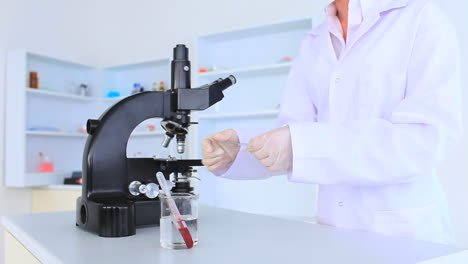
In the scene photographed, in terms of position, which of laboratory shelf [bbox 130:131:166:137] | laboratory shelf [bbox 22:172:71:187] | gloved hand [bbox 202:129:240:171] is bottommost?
laboratory shelf [bbox 22:172:71:187]

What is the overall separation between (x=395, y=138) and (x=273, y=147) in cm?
25

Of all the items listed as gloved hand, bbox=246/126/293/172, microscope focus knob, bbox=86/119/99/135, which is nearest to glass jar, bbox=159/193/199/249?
gloved hand, bbox=246/126/293/172

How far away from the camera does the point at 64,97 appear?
3625mm

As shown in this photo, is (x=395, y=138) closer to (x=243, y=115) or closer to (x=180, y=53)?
(x=180, y=53)

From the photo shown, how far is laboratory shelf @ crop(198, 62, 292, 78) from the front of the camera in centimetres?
296

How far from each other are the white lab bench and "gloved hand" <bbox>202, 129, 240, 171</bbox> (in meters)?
0.15

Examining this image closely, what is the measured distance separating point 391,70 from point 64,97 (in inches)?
122

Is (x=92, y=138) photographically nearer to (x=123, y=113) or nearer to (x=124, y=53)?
(x=123, y=113)

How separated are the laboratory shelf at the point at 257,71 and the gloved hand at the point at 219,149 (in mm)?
1868

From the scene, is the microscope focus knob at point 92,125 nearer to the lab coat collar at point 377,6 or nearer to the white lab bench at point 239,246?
the white lab bench at point 239,246

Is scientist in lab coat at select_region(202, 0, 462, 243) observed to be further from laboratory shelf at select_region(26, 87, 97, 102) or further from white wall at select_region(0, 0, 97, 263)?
white wall at select_region(0, 0, 97, 263)

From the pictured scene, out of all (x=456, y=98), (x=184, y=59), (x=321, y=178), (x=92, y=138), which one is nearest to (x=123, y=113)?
(x=92, y=138)

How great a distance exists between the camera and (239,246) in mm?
802

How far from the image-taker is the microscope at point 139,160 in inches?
40.5
